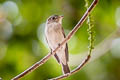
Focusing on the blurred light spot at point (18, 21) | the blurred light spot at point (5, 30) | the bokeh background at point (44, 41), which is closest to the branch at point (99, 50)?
the bokeh background at point (44, 41)

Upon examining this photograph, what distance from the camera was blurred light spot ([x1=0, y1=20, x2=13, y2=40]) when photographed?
17.7 feet

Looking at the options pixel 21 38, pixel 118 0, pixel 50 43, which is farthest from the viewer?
pixel 21 38

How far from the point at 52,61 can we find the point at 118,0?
1.31 metres

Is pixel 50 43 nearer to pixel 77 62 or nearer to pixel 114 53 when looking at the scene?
pixel 77 62

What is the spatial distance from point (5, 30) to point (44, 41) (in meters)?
0.80

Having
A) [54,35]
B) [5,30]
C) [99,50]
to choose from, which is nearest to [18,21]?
[5,30]

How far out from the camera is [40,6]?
5.52 metres

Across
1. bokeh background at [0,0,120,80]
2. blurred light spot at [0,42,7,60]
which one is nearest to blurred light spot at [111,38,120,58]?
bokeh background at [0,0,120,80]

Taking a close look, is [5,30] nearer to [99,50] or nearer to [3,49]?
[3,49]

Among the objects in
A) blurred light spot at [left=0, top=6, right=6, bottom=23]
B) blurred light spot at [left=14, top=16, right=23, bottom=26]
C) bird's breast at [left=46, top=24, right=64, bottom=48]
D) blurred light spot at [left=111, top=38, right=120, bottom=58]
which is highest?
blurred light spot at [left=0, top=6, right=6, bottom=23]

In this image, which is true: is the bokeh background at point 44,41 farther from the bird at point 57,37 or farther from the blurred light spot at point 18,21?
the bird at point 57,37

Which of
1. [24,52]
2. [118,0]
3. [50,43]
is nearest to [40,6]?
[24,52]

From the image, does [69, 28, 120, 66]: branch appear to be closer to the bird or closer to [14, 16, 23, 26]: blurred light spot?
the bird

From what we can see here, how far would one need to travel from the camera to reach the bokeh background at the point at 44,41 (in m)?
4.70
